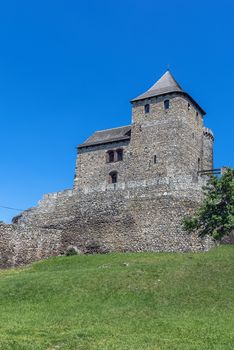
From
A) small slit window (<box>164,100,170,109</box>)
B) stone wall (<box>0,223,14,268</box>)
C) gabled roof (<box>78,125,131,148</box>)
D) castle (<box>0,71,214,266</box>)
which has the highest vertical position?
small slit window (<box>164,100,170,109</box>)

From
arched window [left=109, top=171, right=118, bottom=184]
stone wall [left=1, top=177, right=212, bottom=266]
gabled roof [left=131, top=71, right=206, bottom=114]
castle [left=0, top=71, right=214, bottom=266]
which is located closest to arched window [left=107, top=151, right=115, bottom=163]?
castle [left=0, top=71, right=214, bottom=266]

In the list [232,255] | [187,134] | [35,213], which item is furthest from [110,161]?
[232,255]

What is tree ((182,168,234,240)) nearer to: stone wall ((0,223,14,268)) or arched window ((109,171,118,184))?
stone wall ((0,223,14,268))

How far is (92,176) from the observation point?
1983 inches

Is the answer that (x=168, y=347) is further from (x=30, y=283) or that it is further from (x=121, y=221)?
(x=121, y=221)

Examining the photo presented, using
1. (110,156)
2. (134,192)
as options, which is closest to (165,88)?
(110,156)

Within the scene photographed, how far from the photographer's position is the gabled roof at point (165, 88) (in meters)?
48.1

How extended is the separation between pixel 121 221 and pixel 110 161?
15644 mm

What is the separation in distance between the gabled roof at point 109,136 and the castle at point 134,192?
98 mm

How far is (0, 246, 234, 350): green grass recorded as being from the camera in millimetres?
13234

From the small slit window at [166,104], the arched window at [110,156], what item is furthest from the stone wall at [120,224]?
the small slit window at [166,104]

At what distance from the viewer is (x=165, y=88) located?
49219mm

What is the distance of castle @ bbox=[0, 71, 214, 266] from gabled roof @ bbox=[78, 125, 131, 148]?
10cm

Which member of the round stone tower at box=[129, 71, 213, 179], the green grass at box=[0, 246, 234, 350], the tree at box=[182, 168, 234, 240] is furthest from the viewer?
the round stone tower at box=[129, 71, 213, 179]
